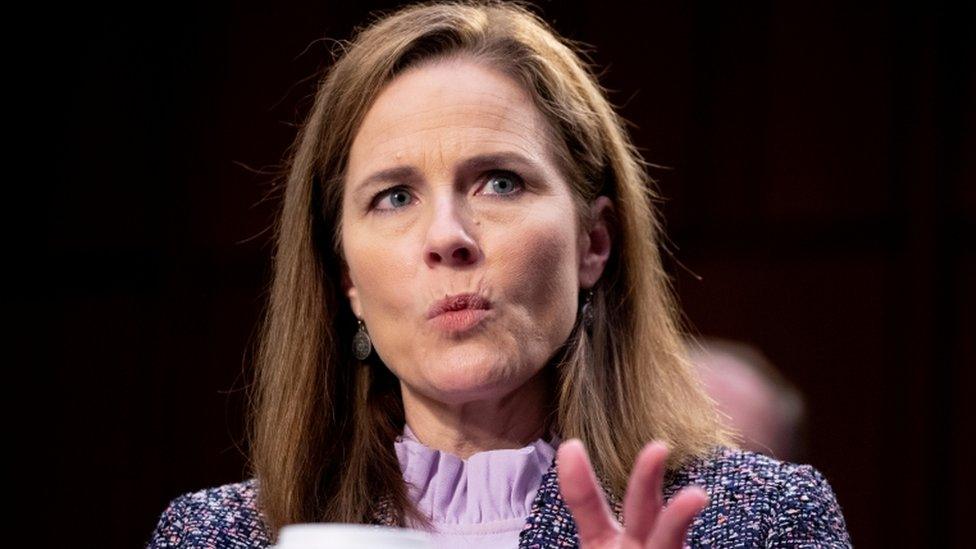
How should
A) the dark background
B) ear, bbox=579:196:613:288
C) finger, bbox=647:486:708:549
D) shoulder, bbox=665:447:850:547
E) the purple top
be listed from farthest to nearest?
1. the dark background
2. ear, bbox=579:196:613:288
3. the purple top
4. shoulder, bbox=665:447:850:547
5. finger, bbox=647:486:708:549

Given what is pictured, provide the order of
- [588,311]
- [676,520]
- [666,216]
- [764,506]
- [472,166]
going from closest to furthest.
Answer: [676,520]
[764,506]
[472,166]
[588,311]
[666,216]

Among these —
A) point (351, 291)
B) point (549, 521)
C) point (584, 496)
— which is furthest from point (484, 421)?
point (584, 496)

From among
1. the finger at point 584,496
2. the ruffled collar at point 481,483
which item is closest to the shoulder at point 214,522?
the ruffled collar at point 481,483

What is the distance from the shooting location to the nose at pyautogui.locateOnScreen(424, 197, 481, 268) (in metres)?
1.66

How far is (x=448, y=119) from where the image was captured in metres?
1.78

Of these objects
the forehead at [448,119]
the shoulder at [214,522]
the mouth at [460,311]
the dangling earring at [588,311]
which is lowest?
the shoulder at [214,522]

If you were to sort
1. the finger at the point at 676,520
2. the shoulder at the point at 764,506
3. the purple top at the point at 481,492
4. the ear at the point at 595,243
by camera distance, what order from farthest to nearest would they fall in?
1. the ear at the point at 595,243
2. the purple top at the point at 481,492
3. the shoulder at the point at 764,506
4. the finger at the point at 676,520

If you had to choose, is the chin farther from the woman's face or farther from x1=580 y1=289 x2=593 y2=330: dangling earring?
x1=580 y1=289 x2=593 y2=330: dangling earring

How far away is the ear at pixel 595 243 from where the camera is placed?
188 centimetres

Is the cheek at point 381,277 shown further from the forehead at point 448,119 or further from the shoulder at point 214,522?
the shoulder at point 214,522

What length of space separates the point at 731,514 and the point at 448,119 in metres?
0.58

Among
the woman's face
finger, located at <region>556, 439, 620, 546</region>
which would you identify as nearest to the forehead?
the woman's face

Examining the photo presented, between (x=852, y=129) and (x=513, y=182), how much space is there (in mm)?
1643

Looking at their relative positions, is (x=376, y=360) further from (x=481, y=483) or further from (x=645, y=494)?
(x=645, y=494)
